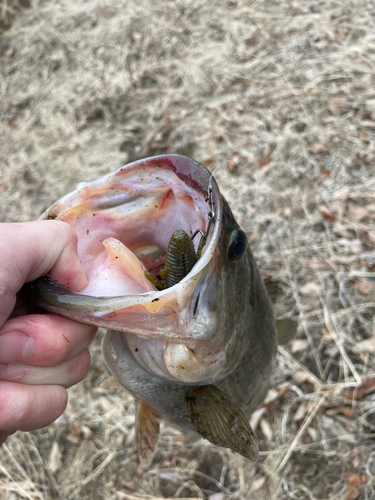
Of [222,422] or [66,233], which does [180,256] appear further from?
[222,422]

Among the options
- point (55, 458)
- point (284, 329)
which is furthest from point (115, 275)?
point (55, 458)

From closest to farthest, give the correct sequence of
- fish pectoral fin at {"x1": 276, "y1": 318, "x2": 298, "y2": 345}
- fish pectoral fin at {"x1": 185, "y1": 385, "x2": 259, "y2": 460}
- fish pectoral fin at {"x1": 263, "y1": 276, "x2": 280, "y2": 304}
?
1. fish pectoral fin at {"x1": 185, "y1": 385, "x2": 259, "y2": 460}
2. fish pectoral fin at {"x1": 263, "y1": 276, "x2": 280, "y2": 304}
3. fish pectoral fin at {"x1": 276, "y1": 318, "x2": 298, "y2": 345}

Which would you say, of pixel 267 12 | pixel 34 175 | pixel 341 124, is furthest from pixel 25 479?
pixel 267 12

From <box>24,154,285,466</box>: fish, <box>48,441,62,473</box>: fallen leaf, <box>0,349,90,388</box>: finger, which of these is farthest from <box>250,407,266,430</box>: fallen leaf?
<box>0,349,90,388</box>: finger

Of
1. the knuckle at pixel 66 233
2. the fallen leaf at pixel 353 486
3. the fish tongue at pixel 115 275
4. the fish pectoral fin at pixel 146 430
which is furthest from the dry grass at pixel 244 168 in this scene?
the knuckle at pixel 66 233

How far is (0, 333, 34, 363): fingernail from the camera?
1.13 metres

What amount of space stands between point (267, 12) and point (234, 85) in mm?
1130

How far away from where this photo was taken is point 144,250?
154 centimetres

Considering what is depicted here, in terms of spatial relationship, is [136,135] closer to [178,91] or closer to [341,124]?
[178,91]

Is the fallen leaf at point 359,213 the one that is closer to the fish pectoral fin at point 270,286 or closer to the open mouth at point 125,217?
the fish pectoral fin at point 270,286

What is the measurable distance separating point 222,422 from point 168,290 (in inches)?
25.6

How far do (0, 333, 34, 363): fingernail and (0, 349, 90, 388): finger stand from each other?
0.05 metres

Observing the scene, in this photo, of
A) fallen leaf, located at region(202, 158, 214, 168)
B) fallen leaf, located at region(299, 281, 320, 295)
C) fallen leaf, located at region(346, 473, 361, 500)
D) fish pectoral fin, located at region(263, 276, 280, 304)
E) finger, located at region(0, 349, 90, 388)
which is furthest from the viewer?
fallen leaf, located at region(202, 158, 214, 168)

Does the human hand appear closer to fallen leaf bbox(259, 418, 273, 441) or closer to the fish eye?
the fish eye
